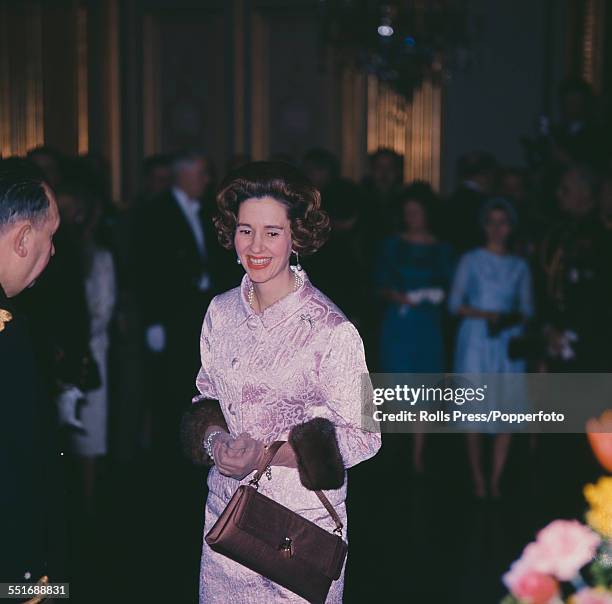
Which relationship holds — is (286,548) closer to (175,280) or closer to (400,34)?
(175,280)

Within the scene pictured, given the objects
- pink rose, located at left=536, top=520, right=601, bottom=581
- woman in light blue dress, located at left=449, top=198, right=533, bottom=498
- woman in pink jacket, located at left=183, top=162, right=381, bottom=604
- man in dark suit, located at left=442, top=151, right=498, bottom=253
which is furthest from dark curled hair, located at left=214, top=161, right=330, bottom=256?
man in dark suit, located at left=442, top=151, right=498, bottom=253

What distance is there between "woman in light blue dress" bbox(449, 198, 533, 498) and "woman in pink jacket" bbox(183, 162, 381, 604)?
3.23m

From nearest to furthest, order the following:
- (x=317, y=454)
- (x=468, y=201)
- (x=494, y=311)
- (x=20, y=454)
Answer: (x=20, y=454) < (x=317, y=454) < (x=494, y=311) < (x=468, y=201)

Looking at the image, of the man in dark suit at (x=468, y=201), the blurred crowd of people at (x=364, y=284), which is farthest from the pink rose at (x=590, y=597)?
the man in dark suit at (x=468, y=201)

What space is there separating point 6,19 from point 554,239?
637 cm

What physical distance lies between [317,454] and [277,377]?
7.5 inches

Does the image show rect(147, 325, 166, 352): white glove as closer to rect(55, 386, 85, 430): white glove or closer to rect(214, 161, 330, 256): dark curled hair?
rect(55, 386, 85, 430): white glove

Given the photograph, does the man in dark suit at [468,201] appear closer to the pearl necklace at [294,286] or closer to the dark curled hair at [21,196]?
the pearl necklace at [294,286]

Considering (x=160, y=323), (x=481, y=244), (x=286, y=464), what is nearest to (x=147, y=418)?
(x=160, y=323)

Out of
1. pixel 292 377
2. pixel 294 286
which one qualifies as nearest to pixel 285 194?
pixel 294 286

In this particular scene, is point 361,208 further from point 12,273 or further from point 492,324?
point 12,273

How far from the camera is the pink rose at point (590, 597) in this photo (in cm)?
130

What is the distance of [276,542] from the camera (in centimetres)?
217

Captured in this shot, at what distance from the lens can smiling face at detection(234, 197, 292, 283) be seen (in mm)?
2223
